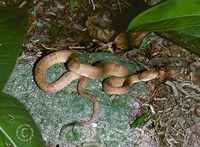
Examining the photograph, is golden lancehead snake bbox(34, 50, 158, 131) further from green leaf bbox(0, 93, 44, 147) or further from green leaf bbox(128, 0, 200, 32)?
green leaf bbox(128, 0, 200, 32)

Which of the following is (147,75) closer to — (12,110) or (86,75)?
(86,75)

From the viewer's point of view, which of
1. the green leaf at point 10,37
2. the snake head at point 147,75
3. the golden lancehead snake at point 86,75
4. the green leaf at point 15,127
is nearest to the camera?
the green leaf at point 15,127

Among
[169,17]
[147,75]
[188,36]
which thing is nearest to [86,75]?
[147,75]

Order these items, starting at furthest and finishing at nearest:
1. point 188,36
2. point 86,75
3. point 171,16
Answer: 1. point 86,75
2. point 188,36
3. point 171,16

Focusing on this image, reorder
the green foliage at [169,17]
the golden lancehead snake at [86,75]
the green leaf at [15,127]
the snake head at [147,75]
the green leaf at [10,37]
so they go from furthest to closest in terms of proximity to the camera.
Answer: the snake head at [147,75] < the golden lancehead snake at [86,75] < the green leaf at [10,37] < the green leaf at [15,127] < the green foliage at [169,17]

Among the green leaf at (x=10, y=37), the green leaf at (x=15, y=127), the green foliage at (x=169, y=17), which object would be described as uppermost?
the green foliage at (x=169, y=17)

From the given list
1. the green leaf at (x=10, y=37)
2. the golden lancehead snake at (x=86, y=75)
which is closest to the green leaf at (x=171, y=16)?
the green leaf at (x=10, y=37)

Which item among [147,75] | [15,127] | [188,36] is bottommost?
[147,75]

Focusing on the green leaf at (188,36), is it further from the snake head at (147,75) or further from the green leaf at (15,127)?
the green leaf at (15,127)
